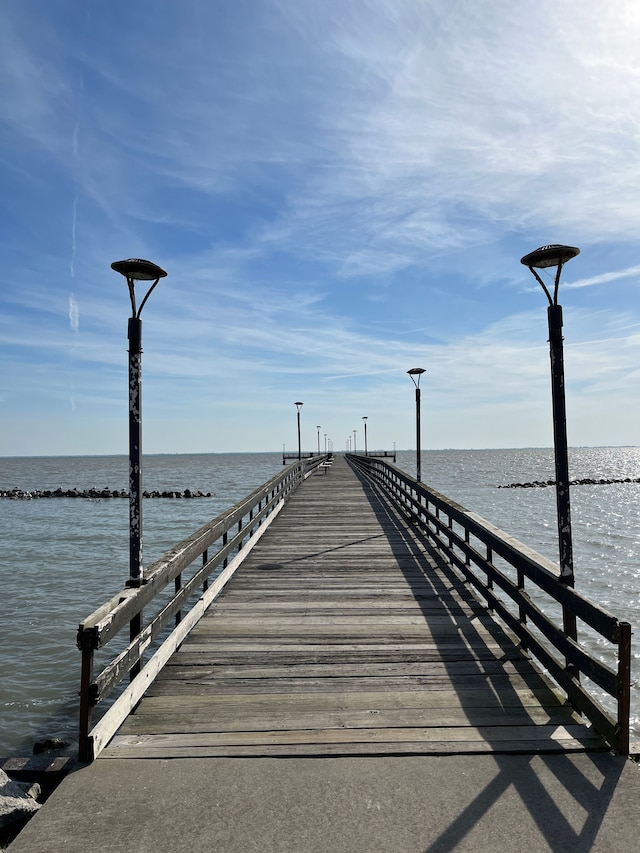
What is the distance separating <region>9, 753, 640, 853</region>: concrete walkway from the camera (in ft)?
8.71

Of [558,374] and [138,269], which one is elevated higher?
[138,269]

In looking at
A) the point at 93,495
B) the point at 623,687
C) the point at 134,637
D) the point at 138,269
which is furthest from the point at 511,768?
the point at 93,495

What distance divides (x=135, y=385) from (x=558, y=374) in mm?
3501

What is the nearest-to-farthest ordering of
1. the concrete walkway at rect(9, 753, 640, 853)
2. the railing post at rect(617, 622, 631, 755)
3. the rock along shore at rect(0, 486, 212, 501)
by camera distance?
the concrete walkway at rect(9, 753, 640, 853), the railing post at rect(617, 622, 631, 755), the rock along shore at rect(0, 486, 212, 501)

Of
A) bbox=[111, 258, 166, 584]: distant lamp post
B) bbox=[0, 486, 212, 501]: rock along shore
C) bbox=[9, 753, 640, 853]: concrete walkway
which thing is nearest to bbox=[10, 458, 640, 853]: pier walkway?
bbox=[9, 753, 640, 853]: concrete walkway

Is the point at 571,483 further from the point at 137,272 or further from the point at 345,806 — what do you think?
the point at 345,806

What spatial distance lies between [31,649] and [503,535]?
292 inches

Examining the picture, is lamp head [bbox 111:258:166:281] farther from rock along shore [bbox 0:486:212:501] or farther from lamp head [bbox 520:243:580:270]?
rock along shore [bbox 0:486:212:501]

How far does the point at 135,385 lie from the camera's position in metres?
4.92

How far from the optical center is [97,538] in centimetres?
2188

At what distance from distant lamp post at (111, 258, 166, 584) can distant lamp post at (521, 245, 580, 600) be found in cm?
322

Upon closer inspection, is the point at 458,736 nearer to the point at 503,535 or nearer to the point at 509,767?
the point at 509,767

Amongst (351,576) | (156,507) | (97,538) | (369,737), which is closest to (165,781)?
(369,737)

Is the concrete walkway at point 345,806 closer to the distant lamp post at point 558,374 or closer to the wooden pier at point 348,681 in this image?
the wooden pier at point 348,681
